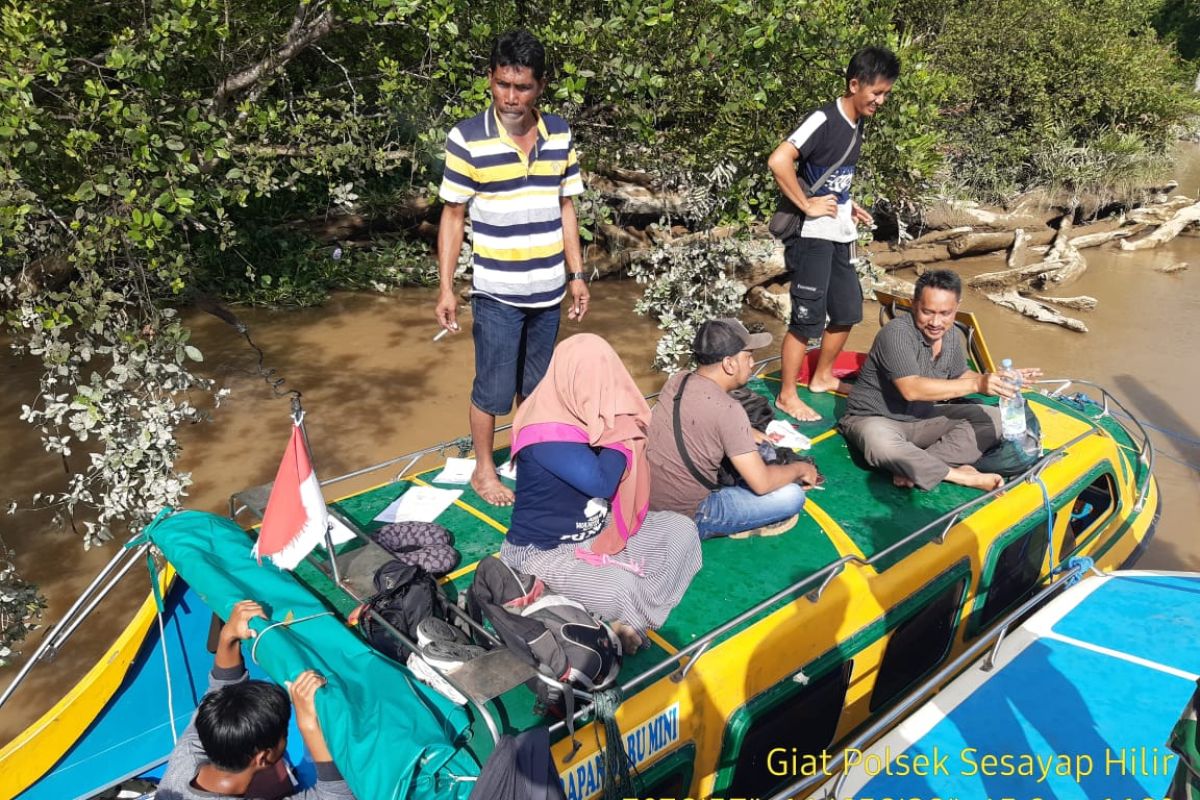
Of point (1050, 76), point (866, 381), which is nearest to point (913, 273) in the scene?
point (1050, 76)

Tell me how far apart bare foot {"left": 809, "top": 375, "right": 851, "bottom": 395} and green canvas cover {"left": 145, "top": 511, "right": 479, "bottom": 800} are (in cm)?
409

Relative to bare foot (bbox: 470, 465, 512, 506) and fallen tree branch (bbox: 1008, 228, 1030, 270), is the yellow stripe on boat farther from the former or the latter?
fallen tree branch (bbox: 1008, 228, 1030, 270)

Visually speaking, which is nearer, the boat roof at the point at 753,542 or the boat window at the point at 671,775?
the boat window at the point at 671,775

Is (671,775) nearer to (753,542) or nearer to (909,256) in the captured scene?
(753,542)

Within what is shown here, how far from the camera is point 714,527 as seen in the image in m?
4.55

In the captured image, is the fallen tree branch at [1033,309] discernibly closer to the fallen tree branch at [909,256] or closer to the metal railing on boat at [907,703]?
the fallen tree branch at [909,256]

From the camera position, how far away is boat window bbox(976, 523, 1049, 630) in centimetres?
501

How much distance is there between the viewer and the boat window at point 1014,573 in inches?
197

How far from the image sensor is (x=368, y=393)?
381 inches

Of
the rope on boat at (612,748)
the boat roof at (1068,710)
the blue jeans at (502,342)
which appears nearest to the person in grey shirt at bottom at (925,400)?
the boat roof at (1068,710)

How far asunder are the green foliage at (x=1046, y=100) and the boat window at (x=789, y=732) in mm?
16234

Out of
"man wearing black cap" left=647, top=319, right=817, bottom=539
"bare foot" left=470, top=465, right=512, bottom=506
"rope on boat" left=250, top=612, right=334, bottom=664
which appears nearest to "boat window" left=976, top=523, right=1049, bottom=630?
"man wearing black cap" left=647, top=319, right=817, bottom=539

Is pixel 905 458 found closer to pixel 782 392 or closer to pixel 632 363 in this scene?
pixel 782 392

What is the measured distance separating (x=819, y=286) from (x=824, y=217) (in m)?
0.48
